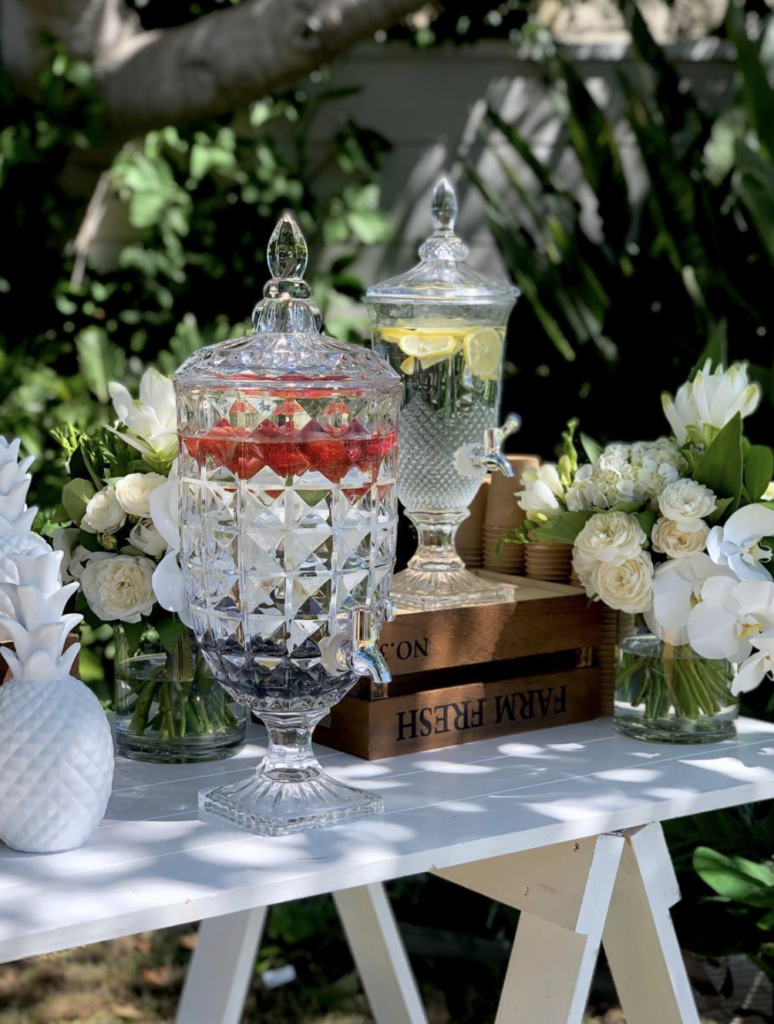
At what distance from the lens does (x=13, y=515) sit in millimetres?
1500

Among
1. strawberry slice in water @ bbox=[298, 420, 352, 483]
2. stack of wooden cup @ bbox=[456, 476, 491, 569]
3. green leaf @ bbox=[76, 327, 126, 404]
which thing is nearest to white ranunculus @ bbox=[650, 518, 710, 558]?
stack of wooden cup @ bbox=[456, 476, 491, 569]

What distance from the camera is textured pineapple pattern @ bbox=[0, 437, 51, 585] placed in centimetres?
146

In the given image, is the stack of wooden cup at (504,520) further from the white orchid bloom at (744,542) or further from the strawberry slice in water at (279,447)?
the strawberry slice in water at (279,447)

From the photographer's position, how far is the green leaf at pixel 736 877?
2186 mm

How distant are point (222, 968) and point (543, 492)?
32.5 inches

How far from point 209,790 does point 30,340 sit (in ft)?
8.13

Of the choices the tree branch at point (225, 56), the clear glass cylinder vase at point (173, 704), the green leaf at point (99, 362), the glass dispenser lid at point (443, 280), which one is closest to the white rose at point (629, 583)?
the glass dispenser lid at point (443, 280)

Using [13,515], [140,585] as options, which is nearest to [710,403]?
[140,585]

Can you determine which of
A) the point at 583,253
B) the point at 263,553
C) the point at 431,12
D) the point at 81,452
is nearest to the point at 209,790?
the point at 263,553

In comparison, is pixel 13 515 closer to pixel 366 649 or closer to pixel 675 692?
pixel 366 649

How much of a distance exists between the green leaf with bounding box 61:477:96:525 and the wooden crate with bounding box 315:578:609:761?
340 millimetres

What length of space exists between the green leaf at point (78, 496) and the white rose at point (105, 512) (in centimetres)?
2

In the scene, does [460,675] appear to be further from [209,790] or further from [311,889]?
[311,889]

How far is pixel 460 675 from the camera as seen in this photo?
176 centimetres
